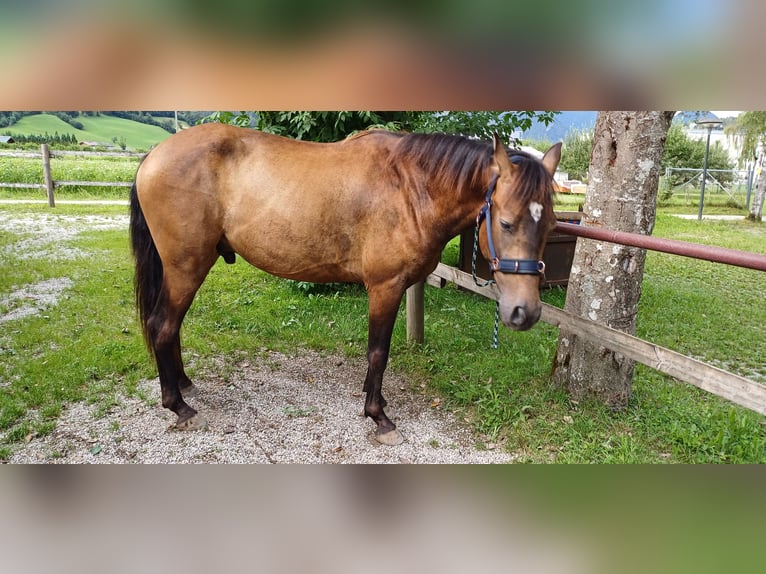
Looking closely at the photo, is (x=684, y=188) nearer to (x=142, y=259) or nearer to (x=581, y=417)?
(x=581, y=417)

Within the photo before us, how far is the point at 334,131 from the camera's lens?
18.4 feet

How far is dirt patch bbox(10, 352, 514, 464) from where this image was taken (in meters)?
3.02

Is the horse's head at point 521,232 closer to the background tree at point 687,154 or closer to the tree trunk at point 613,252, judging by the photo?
the tree trunk at point 613,252

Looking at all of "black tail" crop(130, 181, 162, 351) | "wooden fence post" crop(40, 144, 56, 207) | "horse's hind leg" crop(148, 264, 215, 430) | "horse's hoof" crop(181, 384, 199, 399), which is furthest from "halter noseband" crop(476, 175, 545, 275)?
"wooden fence post" crop(40, 144, 56, 207)

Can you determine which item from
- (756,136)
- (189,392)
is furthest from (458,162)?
(756,136)

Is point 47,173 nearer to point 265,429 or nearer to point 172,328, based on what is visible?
point 172,328

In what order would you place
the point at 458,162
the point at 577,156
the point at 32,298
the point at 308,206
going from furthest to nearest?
the point at 577,156, the point at 32,298, the point at 308,206, the point at 458,162

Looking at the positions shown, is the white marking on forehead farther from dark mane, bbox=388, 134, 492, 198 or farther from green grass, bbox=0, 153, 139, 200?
green grass, bbox=0, 153, 139, 200

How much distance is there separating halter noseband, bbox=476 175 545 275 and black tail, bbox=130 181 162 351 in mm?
2327

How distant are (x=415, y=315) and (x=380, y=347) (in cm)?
148

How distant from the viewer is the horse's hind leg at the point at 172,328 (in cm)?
311


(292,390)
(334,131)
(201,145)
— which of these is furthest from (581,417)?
(334,131)

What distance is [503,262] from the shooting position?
2.35 metres
